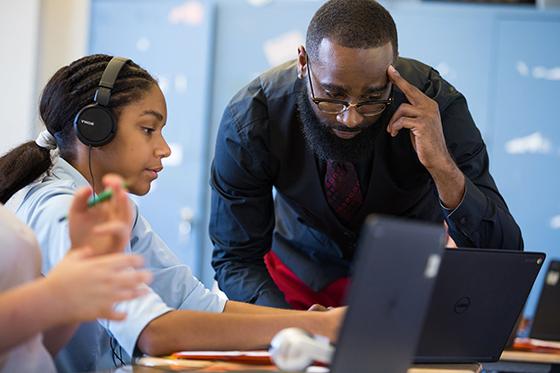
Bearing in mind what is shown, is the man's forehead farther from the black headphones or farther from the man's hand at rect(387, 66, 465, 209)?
the black headphones

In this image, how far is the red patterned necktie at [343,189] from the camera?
2.14 m

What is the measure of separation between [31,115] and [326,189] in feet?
8.27

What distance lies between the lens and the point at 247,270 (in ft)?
7.13

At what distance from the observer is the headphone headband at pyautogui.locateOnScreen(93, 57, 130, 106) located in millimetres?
1591

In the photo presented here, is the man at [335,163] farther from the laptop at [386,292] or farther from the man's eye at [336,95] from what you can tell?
the laptop at [386,292]

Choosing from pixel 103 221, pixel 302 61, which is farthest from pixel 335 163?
pixel 103 221

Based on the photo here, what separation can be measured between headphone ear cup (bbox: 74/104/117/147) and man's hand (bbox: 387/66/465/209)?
1.97ft

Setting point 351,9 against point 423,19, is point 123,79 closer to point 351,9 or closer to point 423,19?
point 351,9

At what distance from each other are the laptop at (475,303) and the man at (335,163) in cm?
43

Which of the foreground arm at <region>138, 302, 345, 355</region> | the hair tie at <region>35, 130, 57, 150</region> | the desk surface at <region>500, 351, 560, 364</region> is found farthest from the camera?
the desk surface at <region>500, 351, 560, 364</region>

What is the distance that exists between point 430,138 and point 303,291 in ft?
2.21

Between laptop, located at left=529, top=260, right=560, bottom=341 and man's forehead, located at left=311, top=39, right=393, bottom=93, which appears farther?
laptop, located at left=529, top=260, right=560, bottom=341

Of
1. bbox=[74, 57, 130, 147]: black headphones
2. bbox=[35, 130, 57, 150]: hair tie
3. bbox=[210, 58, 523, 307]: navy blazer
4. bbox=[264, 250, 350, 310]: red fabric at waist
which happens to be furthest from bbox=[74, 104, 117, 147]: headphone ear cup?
bbox=[264, 250, 350, 310]: red fabric at waist

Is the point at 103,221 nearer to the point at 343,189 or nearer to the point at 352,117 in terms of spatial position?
the point at 352,117
